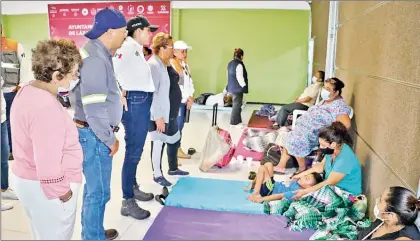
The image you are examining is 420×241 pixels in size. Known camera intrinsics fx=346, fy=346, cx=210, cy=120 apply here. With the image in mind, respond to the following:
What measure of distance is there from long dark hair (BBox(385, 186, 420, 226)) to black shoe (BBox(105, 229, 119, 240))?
152 centimetres

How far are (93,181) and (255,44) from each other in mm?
7562

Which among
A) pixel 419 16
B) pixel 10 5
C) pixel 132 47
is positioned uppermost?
pixel 10 5

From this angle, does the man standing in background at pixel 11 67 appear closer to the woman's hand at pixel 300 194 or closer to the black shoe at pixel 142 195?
the black shoe at pixel 142 195

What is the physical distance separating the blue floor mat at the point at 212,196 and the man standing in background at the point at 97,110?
0.85 m

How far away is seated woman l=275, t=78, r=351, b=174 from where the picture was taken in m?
3.17

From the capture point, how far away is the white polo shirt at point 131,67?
2.30 metres

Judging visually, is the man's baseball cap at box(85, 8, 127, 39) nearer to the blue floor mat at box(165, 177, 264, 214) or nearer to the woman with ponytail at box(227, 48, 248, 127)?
the blue floor mat at box(165, 177, 264, 214)

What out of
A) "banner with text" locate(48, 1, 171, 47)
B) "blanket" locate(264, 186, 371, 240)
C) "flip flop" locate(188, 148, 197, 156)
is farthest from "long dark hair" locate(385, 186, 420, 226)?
"banner with text" locate(48, 1, 171, 47)

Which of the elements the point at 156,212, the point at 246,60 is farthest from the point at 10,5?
the point at 156,212

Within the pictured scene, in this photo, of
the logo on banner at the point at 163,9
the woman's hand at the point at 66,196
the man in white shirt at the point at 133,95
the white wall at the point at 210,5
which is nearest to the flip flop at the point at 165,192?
the man in white shirt at the point at 133,95

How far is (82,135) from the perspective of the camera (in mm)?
1718

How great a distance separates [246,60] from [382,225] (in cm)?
742

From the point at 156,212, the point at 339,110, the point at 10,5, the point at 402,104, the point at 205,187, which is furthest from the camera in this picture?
the point at 10,5

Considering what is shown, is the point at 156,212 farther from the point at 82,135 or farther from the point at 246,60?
the point at 246,60
